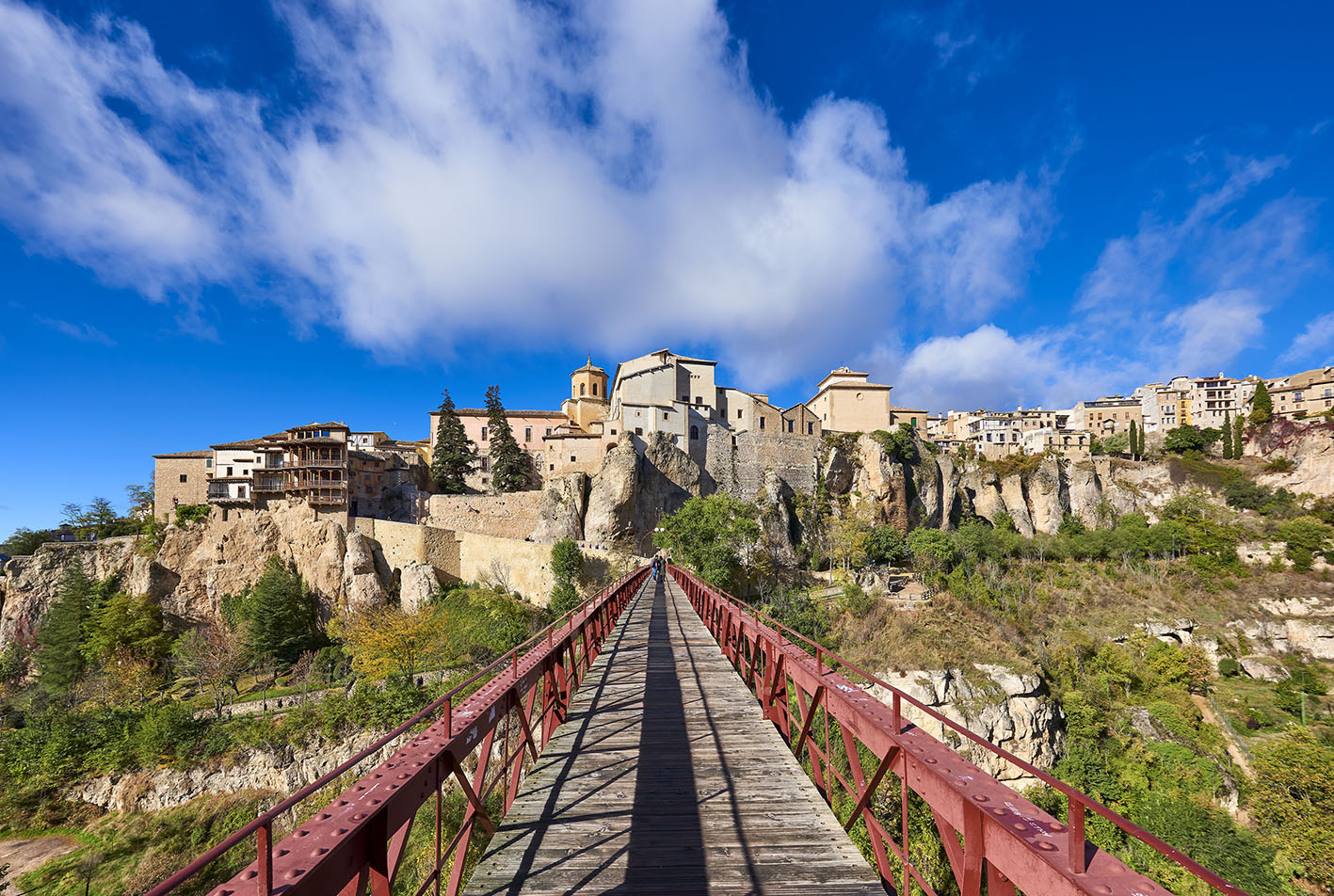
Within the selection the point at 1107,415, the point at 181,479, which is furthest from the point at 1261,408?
the point at 181,479

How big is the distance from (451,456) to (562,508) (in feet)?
46.8

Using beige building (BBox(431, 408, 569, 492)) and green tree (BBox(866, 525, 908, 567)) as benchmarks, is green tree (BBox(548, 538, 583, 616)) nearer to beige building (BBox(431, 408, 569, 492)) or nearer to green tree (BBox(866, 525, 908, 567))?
beige building (BBox(431, 408, 569, 492))

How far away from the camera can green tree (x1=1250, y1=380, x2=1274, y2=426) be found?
5181 cm

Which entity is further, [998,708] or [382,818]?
[998,708]

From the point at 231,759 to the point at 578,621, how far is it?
2452cm

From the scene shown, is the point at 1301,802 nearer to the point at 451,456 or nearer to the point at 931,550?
the point at 931,550

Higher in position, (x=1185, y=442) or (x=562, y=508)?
(x=1185, y=442)

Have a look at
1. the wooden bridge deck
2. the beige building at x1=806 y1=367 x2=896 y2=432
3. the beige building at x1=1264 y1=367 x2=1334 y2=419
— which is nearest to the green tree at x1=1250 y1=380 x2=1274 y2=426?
A: the beige building at x1=1264 y1=367 x2=1334 y2=419

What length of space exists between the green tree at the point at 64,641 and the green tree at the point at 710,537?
113 ft

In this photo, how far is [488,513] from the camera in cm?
3891

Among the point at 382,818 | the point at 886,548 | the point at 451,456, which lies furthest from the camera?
the point at 451,456

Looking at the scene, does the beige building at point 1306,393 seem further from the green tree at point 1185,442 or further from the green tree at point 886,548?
the green tree at point 886,548

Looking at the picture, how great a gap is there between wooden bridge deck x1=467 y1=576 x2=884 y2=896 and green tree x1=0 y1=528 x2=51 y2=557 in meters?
59.5

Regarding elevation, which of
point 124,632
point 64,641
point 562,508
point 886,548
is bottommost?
point 64,641
